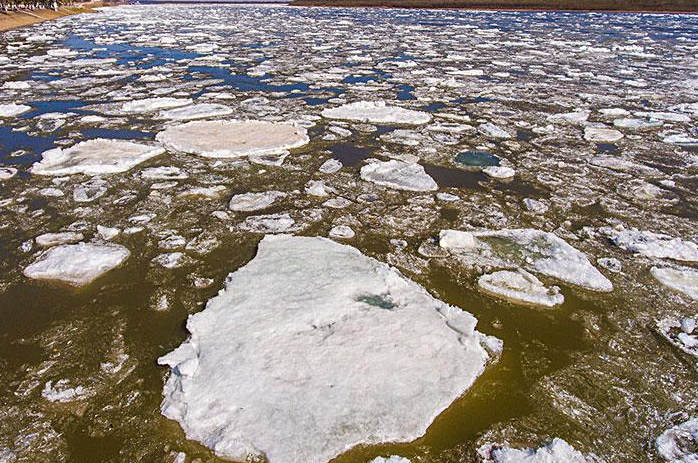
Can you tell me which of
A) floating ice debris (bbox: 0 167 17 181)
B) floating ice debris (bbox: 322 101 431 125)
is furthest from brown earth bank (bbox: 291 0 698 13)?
floating ice debris (bbox: 0 167 17 181)

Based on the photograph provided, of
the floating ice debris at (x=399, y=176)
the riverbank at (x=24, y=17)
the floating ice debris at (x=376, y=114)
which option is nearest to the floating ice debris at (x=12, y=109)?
the floating ice debris at (x=376, y=114)

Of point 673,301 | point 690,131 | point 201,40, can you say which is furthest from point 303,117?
point 201,40

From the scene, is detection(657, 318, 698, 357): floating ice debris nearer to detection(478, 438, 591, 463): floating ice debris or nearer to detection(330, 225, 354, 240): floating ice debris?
detection(478, 438, 591, 463): floating ice debris

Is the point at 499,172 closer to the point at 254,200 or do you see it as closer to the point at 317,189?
the point at 317,189

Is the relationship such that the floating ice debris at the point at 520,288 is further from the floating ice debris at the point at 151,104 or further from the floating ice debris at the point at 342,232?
the floating ice debris at the point at 151,104

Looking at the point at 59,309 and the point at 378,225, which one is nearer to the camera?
the point at 59,309

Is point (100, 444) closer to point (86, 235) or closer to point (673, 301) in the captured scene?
point (86, 235)
